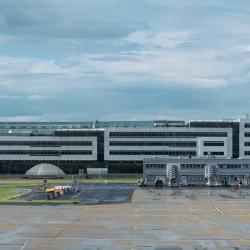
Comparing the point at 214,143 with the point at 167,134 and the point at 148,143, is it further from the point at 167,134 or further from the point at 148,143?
the point at 148,143

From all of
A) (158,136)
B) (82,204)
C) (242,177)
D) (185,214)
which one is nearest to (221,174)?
(242,177)

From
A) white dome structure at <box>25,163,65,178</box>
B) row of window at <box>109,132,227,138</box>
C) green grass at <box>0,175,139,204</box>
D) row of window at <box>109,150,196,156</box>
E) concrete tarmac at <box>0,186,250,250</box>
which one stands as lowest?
green grass at <box>0,175,139,204</box>

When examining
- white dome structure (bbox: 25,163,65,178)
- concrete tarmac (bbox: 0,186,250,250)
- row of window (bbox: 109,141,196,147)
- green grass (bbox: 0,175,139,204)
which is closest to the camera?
concrete tarmac (bbox: 0,186,250,250)

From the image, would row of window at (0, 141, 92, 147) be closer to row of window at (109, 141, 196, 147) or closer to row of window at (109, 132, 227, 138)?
row of window at (109, 141, 196, 147)

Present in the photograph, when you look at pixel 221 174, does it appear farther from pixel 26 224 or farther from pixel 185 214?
pixel 26 224

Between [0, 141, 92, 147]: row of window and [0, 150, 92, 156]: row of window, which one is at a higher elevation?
[0, 141, 92, 147]: row of window

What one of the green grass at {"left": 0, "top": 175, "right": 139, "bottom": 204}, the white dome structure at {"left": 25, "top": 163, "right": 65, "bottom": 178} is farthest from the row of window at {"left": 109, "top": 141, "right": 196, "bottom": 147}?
the white dome structure at {"left": 25, "top": 163, "right": 65, "bottom": 178}

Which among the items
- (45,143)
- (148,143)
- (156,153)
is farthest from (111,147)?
(45,143)
